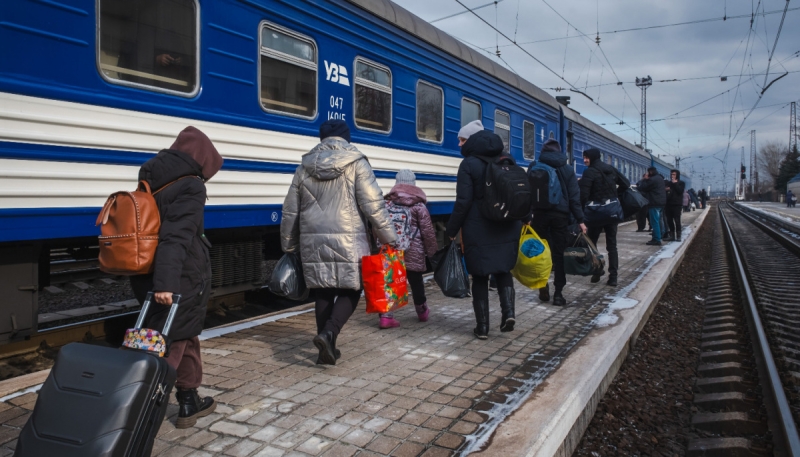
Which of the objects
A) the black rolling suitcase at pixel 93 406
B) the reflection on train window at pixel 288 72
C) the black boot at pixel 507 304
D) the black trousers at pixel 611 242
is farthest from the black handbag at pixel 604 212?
the black rolling suitcase at pixel 93 406

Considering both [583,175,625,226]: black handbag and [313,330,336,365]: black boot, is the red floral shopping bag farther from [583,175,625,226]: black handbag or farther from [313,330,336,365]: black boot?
[583,175,625,226]: black handbag

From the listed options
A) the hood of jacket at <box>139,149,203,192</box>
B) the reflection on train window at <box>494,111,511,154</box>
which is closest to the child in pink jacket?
the hood of jacket at <box>139,149,203,192</box>

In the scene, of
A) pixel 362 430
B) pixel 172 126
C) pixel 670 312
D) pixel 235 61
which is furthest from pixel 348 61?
pixel 670 312

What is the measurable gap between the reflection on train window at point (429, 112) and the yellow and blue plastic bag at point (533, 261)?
281 centimetres

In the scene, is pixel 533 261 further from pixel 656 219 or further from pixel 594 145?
pixel 594 145

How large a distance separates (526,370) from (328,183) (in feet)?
5.91

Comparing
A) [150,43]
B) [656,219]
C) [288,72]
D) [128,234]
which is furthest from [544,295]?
[656,219]

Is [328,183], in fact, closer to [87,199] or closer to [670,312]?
[87,199]

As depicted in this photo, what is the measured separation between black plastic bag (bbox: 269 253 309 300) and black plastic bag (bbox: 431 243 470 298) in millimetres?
Answer: 1292

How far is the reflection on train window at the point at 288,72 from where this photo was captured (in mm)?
5293

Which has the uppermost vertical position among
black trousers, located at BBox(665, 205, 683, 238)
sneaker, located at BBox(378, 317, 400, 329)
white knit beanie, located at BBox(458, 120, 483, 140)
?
white knit beanie, located at BBox(458, 120, 483, 140)

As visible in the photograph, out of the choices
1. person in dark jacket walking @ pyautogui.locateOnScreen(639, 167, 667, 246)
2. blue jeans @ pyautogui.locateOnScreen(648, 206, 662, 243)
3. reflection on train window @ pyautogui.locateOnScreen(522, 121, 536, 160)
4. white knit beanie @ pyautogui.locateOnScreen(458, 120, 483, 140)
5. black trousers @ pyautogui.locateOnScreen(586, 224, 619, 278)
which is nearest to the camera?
white knit beanie @ pyautogui.locateOnScreen(458, 120, 483, 140)

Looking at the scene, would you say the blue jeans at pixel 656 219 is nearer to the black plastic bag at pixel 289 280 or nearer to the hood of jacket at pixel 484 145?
the hood of jacket at pixel 484 145

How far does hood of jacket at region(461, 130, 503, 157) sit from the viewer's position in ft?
15.6
